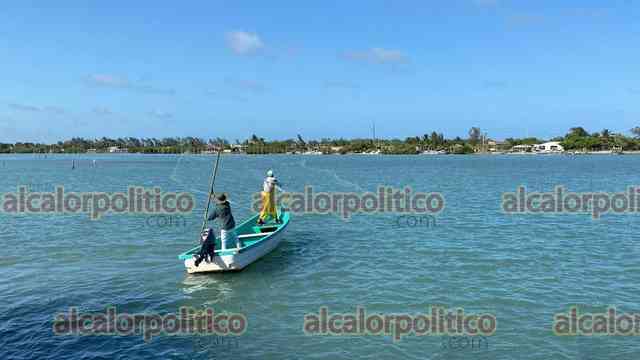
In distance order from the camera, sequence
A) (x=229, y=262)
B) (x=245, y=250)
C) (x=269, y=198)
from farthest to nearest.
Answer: (x=269, y=198)
(x=245, y=250)
(x=229, y=262)

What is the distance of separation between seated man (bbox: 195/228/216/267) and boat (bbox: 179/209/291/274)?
0.68 ft

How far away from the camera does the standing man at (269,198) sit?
72.3 ft

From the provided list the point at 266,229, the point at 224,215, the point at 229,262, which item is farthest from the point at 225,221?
the point at 266,229

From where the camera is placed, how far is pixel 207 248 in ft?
58.3

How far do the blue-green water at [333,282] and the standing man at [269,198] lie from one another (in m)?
1.75

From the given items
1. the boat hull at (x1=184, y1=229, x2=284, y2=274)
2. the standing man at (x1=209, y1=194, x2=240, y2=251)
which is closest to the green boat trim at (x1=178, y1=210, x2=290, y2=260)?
the boat hull at (x1=184, y1=229, x2=284, y2=274)

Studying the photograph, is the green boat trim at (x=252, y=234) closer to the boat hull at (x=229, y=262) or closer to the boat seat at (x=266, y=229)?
the boat seat at (x=266, y=229)

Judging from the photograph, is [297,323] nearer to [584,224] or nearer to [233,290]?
[233,290]

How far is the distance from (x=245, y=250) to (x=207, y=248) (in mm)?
1610

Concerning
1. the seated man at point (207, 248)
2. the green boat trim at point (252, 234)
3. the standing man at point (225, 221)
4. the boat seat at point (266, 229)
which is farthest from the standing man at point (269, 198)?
the seated man at point (207, 248)

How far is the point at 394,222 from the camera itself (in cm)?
3175

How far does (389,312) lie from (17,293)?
1171 cm

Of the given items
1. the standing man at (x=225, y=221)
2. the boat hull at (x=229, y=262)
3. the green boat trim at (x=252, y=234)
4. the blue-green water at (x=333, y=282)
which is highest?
the standing man at (x=225, y=221)

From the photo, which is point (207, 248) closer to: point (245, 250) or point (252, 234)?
Answer: point (245, 250)
